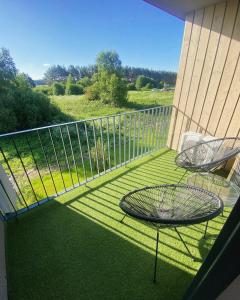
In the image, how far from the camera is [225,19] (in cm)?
227

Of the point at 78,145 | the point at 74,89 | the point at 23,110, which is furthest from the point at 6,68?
the point at 78,145

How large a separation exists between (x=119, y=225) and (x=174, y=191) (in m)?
0.73

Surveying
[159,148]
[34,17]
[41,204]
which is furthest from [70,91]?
[41,204]

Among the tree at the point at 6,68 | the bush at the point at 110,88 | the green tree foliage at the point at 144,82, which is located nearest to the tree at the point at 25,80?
the tree at the point at 6,68

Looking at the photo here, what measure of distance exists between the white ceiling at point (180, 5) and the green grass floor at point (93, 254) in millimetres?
2758

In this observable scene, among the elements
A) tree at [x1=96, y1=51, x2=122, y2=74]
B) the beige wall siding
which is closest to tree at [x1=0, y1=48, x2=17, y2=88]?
tree at [x1=96, y1=51, x2=122, y2=74]

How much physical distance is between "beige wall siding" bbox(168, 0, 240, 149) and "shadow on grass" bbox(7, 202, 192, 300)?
2292mm

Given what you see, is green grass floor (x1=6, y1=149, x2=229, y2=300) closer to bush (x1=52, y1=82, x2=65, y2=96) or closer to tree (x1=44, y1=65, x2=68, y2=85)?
tree (x1=44, y1=65, x2=68, y2=85)

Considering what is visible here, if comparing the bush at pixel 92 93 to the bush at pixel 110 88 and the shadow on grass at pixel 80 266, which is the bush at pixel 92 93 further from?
the shadow on grass at pixel 80 266

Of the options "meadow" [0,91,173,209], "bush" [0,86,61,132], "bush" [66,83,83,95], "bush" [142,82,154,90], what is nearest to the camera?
"meadow" [0,91,173,209]

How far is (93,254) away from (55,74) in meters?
14.8

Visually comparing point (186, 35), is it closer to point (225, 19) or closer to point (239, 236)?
point (225, 19)

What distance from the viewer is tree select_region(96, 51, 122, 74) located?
13664 millimetres

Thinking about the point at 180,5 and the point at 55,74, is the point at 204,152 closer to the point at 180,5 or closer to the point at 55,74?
the point at 180,5
